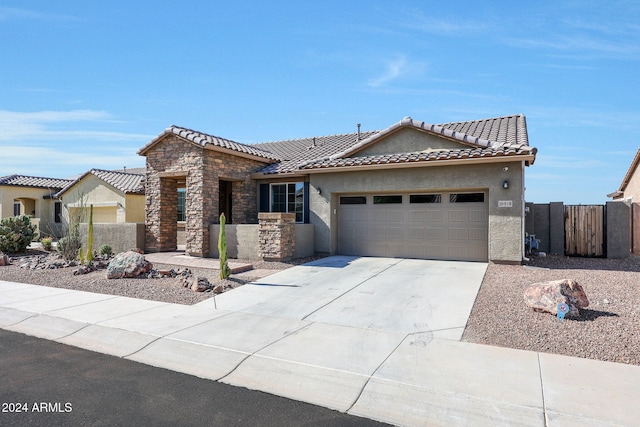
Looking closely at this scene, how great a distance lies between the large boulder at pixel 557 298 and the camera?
6.82 metres

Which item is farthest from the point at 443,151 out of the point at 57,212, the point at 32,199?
the point at 32,199

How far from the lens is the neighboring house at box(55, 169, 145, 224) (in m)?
21.9

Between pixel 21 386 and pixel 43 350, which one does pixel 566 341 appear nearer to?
pixel 21 386

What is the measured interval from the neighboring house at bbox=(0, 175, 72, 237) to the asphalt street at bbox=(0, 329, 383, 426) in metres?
26.3

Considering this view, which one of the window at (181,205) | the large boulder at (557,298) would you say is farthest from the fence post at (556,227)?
the window at (181,205)

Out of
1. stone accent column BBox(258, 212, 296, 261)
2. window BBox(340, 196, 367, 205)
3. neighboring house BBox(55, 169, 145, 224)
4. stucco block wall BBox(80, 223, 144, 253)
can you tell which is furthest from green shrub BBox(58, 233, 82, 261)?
window BBox(340, 196, 367, 205)

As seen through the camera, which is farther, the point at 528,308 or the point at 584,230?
the point at 584,230

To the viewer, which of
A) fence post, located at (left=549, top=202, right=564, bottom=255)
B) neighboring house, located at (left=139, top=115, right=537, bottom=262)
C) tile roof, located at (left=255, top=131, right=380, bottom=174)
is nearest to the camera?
neighboring house, located at (left=139, top=115, right=537, bottom=262)

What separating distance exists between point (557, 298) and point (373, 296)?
3.55 meters

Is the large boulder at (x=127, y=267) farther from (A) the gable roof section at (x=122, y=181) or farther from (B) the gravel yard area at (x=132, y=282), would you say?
(A) the gable roof section at (x=122, y=181)

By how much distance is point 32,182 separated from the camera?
95.5ft

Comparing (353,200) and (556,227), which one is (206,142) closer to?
(353,200)

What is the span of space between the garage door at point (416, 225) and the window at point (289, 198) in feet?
6.74

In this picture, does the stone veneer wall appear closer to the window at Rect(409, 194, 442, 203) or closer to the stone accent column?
the stone accent column
